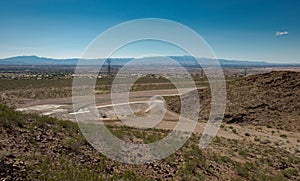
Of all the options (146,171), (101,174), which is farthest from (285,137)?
(101,174)

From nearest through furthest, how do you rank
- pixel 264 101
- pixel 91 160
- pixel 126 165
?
pixel 91 160 < pixel 126 165 < pixel 264 101

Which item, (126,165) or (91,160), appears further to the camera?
(126,165)

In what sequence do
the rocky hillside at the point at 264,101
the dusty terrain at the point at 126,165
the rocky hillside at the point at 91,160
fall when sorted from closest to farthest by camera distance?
the rocky hillside at the point at 91,160
the dusty terrain at the point at 126,165
the rocky hillside at the point at 264,101

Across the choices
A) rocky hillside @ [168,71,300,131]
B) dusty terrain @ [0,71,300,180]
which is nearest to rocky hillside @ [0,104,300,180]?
dusty terrain @ [0,71,300,180]

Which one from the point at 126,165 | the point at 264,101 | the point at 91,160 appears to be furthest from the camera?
the point at 264,101

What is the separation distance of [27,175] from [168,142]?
7.35m

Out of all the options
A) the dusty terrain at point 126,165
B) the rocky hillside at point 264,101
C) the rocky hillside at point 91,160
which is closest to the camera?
the rocky hillside at point 91,160

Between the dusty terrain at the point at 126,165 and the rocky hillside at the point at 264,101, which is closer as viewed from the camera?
the dusty terrain at the point at 126,165

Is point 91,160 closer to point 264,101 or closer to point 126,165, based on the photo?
point 126,165

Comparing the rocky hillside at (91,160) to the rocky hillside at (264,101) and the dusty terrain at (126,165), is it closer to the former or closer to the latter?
the dusty terrain at (126,165)

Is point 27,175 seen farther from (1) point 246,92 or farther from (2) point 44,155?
(1) point 246,92

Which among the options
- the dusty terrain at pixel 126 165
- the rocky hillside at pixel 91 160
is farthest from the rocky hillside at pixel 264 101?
the rocky hillside at pixel 91 160

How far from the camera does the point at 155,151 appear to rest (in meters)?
11.6

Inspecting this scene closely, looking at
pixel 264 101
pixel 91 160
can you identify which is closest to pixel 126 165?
pixel 91 160
